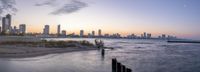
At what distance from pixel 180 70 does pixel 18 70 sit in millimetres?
21699

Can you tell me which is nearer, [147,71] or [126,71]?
[126,71]

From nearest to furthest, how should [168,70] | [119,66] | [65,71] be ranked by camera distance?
1. [119,66]
2. [65,71]
3. [168,70]

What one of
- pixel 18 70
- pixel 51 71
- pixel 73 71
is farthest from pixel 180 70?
pixel 18 70

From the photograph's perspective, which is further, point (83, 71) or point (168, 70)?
point (168, 70)

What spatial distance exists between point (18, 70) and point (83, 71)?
21.7 feet

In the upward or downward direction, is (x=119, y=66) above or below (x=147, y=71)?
above

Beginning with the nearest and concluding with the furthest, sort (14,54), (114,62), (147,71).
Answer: (114,62)
(147,71)
(14,54)

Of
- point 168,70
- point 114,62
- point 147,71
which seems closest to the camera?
point 114,62

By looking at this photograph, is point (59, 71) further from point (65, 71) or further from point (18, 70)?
point (18, 70)

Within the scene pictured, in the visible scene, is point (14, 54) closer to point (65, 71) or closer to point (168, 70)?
point (65, 71)

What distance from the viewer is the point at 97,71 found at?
28203 millimetres

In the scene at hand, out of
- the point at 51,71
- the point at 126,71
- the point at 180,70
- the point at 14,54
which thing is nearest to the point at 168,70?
the point at 180,70

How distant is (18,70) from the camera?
23.6 meters

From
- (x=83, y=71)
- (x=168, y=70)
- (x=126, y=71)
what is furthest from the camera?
(x=168, y=70)
